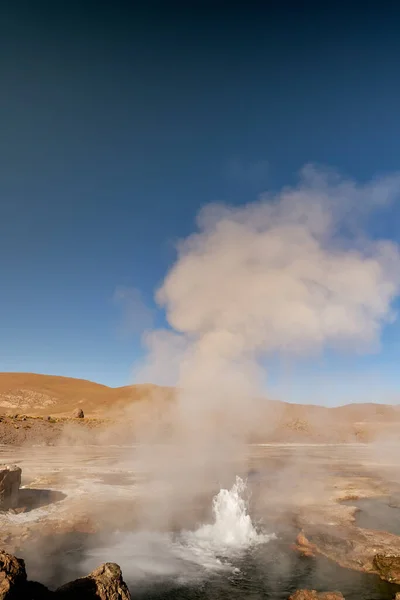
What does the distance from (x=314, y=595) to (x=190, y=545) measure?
17.7 ft

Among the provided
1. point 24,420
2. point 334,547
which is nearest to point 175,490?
point 334,547

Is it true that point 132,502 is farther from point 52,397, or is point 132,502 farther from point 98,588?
point 52,397

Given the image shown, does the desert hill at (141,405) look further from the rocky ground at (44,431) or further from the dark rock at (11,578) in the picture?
the dark rock at (11,578)

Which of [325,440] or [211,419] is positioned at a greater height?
[211,419]

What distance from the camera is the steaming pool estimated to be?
10.3m

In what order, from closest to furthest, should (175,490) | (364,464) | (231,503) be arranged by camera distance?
(231,503), (175,490), (364,464)

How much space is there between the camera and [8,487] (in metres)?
16.7

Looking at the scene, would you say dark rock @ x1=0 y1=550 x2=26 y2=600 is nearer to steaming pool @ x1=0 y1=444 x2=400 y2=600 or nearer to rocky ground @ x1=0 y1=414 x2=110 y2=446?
steaming pool @ x1=0 y1=444 x2=400 y2=600

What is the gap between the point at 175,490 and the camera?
72.0 ft

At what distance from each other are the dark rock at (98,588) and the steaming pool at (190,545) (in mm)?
3295

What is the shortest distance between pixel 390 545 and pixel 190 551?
6.86 meters

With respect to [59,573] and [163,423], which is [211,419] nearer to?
[163,423]

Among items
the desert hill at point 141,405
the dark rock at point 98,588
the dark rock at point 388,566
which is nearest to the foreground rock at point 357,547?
the dark rock at point 388,566

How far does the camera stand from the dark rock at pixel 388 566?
1083 centimetres
